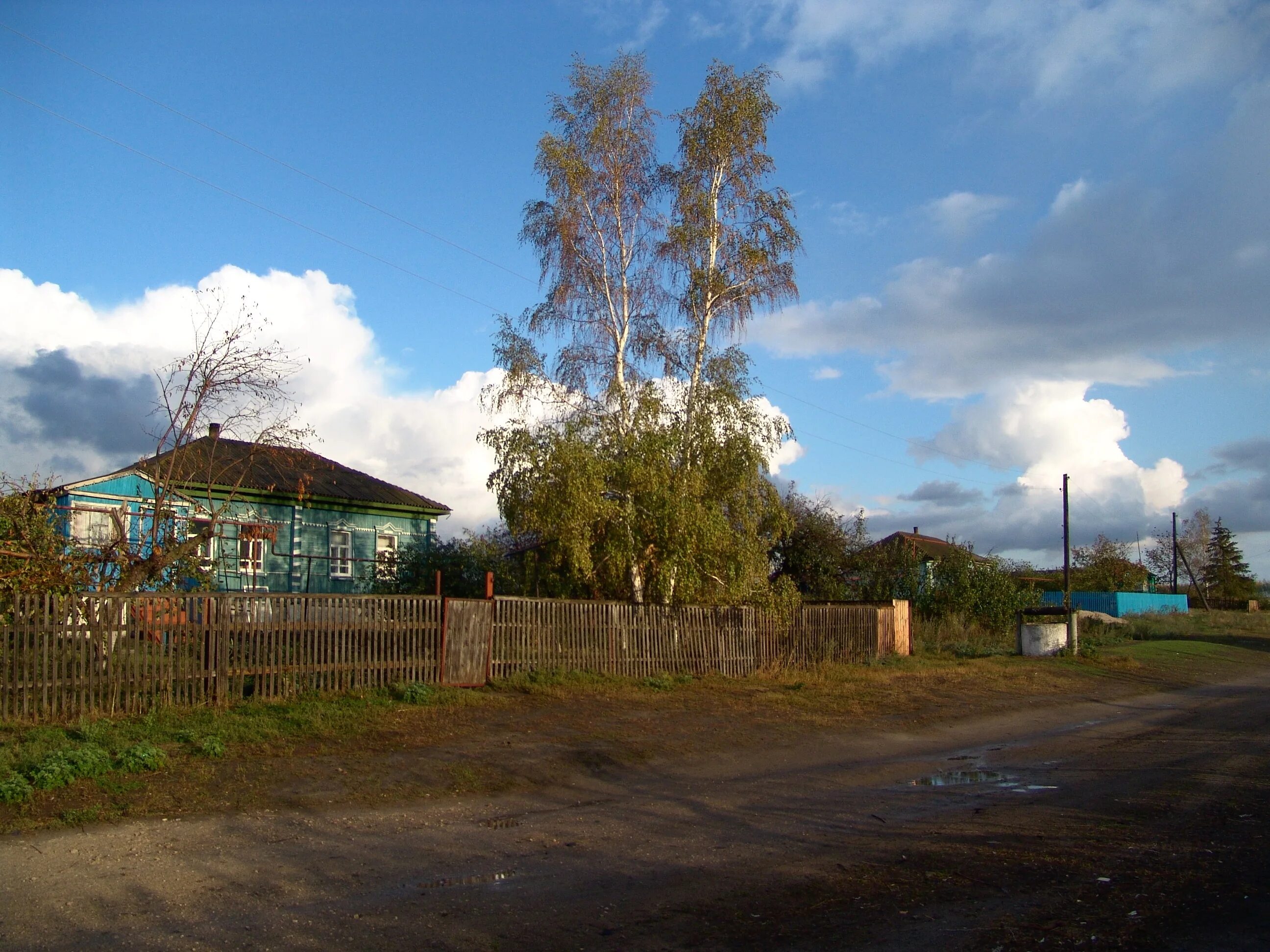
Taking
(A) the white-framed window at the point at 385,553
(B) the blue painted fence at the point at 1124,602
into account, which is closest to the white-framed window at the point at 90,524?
(A) the white-framed window at the point at 385,553

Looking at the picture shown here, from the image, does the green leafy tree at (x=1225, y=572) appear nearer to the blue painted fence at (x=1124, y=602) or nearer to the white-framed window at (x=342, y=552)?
the blue painted fence at (x=1124, y=602)

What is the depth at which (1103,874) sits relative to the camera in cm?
675

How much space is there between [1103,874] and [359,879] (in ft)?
17.0

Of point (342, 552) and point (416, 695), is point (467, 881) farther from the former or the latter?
point (342, 552)

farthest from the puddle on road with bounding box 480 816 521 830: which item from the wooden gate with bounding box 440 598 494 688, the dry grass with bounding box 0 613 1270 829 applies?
the wooden gate with bounding box 440 598 494 688

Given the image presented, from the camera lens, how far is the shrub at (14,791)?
812cm

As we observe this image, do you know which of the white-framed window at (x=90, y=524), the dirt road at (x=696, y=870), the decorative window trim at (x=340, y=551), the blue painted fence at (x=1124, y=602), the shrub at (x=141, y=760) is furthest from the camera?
the blue painted fence at (x=1124, y=602)

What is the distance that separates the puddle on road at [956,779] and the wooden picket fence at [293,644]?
22.5ft

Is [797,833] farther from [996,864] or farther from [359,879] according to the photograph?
[359,879]

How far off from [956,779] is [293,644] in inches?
340

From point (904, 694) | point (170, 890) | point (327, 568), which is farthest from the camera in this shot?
point (327, 568)

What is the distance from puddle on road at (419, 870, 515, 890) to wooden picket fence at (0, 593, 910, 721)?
21.8ft

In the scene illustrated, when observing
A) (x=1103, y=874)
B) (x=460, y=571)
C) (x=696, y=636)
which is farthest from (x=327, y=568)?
(x=1103, y=874)

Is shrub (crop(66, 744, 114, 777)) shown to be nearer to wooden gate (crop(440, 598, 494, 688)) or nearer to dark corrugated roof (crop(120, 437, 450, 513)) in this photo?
wooden gate (crop(440, 598, 494, 688))
